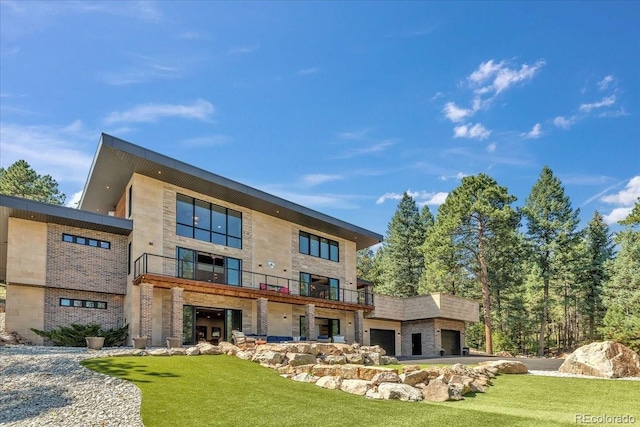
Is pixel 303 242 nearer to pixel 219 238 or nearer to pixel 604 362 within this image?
pixel 219 238

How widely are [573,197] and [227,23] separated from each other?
33.4 metres

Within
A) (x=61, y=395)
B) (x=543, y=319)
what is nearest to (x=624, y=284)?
(x=543, y=319)

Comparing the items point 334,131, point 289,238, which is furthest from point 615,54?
point 289,238

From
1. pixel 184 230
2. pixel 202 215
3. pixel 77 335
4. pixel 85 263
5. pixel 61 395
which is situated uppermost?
pixel 202 215

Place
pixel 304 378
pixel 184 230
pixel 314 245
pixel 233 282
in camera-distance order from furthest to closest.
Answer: pixel 314 245 < pixel 233 282 < pixel 184 230 < pixel 304 378

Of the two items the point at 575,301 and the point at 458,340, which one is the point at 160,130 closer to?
the point at 458,340

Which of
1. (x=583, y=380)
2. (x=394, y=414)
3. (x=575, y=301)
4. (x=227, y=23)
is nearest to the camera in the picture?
(x=394, y=414)

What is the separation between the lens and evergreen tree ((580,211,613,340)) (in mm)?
37562

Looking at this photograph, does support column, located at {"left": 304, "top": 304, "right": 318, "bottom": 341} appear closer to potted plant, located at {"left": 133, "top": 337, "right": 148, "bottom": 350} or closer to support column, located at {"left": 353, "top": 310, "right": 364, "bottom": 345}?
support column, located at {"left": 353, "top": 310, "right": 364, "bottom": 345}

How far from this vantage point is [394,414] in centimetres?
849

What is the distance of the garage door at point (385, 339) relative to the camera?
2836cm

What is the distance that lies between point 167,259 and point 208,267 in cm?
200

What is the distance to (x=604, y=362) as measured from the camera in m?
12.5

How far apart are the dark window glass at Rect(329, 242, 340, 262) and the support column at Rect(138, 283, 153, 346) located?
12.0 m
